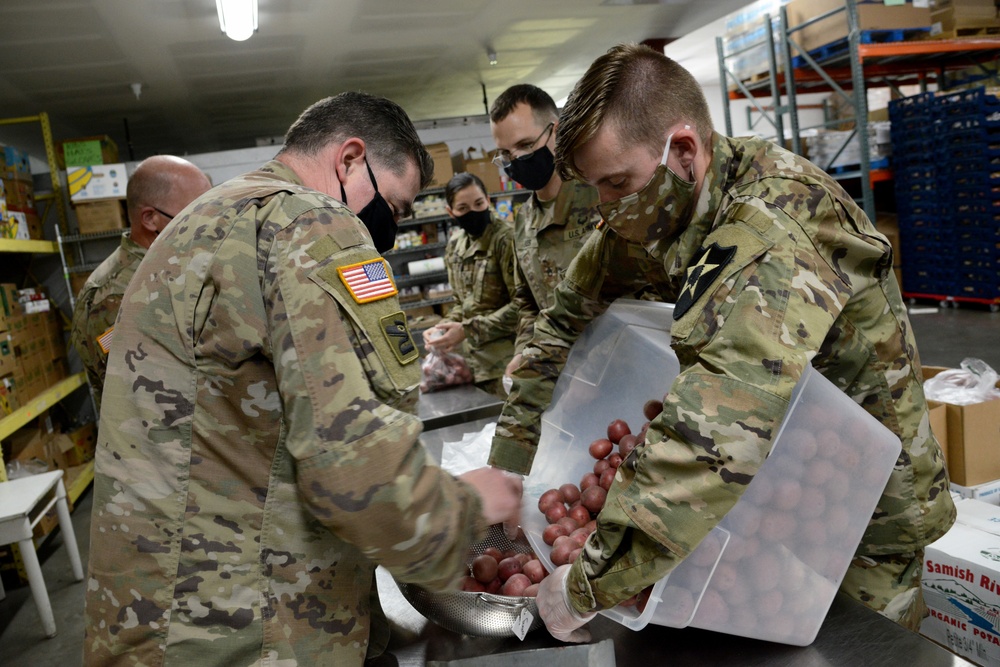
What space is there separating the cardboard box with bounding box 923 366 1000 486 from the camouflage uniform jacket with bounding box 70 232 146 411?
10.6 feet

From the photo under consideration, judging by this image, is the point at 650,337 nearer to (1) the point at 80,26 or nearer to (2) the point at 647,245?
(2) the point at 647,245

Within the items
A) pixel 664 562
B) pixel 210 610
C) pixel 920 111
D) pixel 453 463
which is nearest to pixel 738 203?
pixel 664 562

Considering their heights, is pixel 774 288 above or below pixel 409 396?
above

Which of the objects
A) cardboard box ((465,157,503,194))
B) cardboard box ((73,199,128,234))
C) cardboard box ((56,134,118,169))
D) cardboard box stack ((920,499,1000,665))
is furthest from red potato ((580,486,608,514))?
cardboard box ((56,134,118,169))

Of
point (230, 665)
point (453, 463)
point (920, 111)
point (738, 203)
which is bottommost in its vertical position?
point (453, 463)

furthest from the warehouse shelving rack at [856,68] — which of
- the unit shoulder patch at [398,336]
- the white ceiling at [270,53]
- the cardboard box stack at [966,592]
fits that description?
the unit shoulder patch at [398,336]

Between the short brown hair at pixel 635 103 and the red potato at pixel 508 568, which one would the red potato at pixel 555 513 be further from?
the short brown hair at pixel 635 103

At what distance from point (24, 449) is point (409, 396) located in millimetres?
5085

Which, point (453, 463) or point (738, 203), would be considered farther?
point (453, 463)

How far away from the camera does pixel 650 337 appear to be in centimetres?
155

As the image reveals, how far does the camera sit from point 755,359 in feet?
3.17

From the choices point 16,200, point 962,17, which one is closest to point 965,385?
point 962,17

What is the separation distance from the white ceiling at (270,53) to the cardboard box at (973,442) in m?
5.06

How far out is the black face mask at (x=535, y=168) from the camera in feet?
9.10
